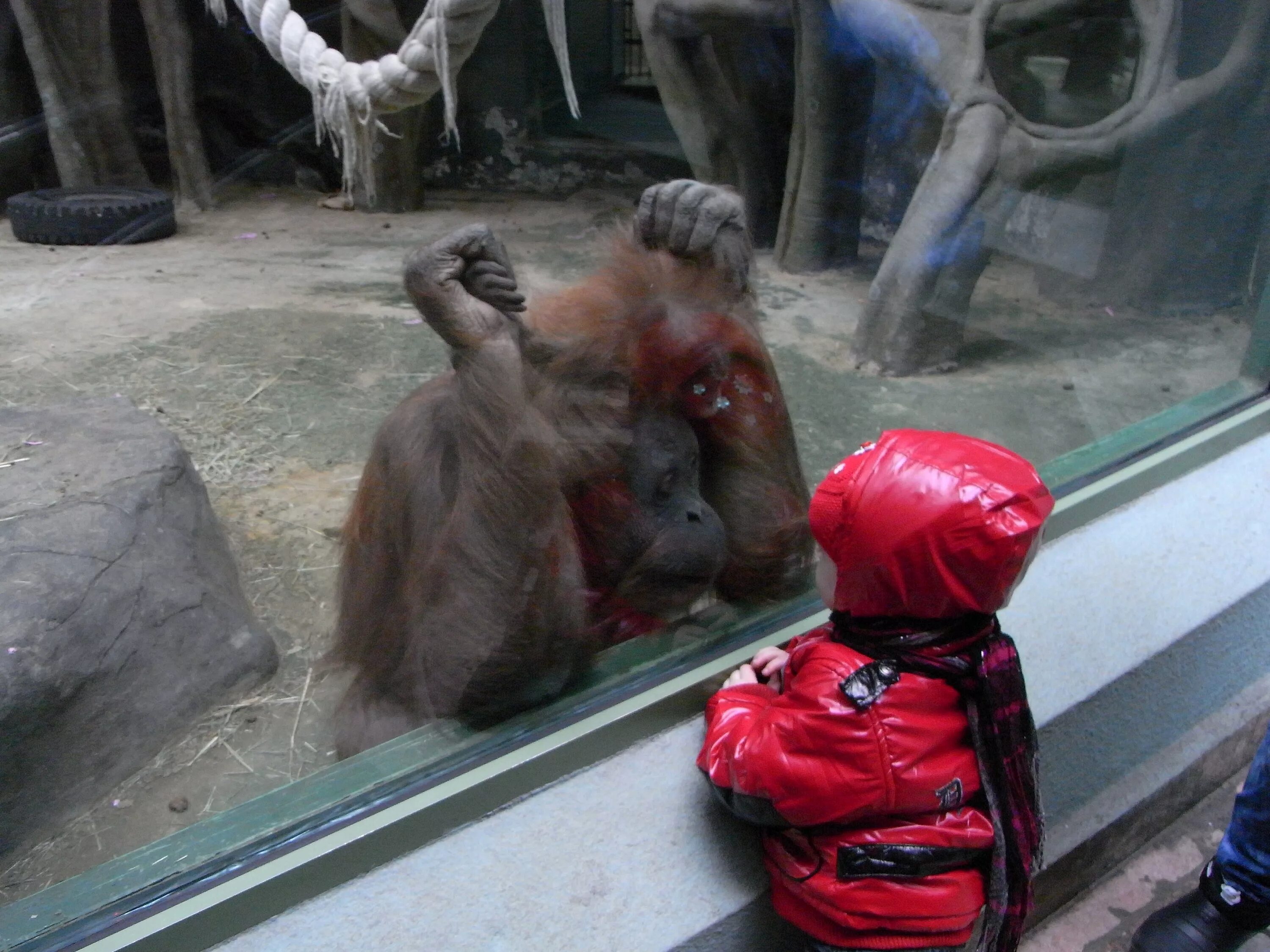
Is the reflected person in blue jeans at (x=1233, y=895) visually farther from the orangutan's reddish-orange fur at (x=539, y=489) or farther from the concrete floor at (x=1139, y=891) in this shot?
the orangutan's reddish-orange fur at (x=539, y=489)

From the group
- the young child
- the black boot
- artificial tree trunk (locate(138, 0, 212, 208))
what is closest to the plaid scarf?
the young child

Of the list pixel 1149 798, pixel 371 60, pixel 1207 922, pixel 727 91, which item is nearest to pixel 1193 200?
pixel 727 91

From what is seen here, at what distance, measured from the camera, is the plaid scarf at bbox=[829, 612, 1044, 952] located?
1.15 meters

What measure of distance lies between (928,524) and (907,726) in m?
0.22

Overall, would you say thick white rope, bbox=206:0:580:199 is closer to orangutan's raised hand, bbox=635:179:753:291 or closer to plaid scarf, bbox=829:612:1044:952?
orangutan's raised hand, bbox=635:179:753:291

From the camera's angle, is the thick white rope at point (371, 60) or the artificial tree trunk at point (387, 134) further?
the artificial tree trunk at point (387, 134)

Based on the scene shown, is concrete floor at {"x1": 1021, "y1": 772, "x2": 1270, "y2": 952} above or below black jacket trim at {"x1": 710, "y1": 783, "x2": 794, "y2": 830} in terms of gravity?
below

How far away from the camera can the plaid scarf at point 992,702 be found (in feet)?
3.76

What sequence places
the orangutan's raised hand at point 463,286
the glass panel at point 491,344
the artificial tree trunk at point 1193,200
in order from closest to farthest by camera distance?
the orangutan's raised hand at point 463,286
the glass panel at point 491,344
the artificial tree trunk at point 1193,200

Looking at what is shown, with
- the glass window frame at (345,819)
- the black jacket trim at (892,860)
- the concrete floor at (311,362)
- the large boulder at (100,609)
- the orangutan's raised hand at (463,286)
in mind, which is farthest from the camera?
the concrete floor at (311,362)

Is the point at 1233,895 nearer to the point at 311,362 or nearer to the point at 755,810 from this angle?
the point at 755,810

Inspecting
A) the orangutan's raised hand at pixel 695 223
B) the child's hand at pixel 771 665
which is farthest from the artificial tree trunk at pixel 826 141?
the child's hand at pixel 771 665

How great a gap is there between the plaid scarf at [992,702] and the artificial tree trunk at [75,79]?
166 cm

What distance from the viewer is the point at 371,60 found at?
6.11ft
